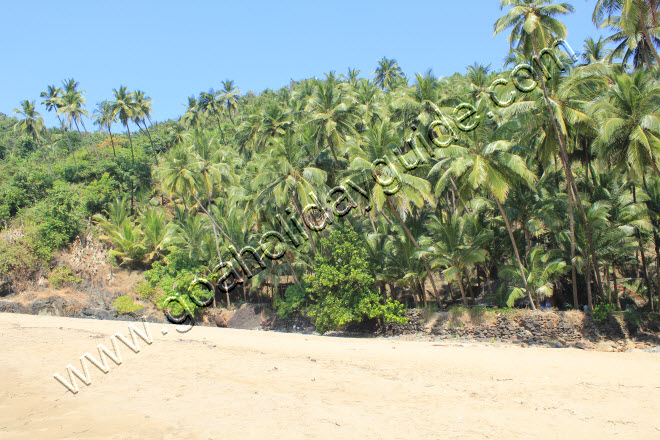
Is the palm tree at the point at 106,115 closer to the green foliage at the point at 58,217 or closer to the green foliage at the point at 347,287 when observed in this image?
the green foliage at the point at 58,217

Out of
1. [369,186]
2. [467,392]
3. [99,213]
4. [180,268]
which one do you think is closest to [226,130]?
[99,213]

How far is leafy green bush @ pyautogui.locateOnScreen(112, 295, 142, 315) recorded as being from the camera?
1193 inches

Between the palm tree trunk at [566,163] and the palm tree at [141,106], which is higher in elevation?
the palm tree at [141,106]

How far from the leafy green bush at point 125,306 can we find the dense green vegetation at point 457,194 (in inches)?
52.3

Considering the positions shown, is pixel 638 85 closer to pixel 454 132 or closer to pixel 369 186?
pixel 454 132

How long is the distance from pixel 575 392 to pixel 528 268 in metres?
10.4

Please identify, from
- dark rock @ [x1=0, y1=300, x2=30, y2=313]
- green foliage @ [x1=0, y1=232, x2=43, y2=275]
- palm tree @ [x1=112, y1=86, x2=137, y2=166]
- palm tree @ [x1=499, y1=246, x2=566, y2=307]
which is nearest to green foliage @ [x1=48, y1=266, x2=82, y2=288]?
green foliage @ [x1=0, y1=232, x2=43, y2=275]

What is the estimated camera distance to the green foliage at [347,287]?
881 inches

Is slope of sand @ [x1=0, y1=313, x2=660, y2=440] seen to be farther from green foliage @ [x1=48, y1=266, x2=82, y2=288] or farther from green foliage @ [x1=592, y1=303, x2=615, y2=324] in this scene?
green foliage @ [x1=48, y1=266, x2=82, y2=288]

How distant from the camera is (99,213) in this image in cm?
4131

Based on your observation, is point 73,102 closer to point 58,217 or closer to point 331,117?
point 58,217

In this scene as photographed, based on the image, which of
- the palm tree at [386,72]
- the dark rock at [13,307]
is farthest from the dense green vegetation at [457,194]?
the palm tree at [386,72]

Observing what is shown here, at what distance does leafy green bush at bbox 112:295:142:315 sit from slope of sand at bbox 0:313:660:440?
14583 millimetres

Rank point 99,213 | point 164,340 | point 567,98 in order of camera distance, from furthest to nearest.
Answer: point 99,213 < point 567,98 < point 164,340
